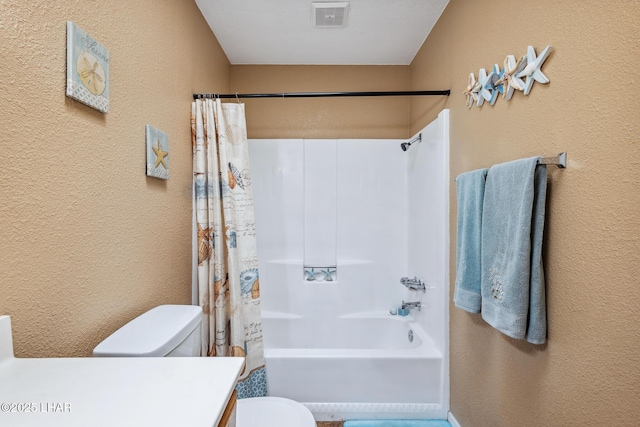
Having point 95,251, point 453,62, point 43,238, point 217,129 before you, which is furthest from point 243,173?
point 453,62

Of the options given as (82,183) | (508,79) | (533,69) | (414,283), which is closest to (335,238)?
(414,283)

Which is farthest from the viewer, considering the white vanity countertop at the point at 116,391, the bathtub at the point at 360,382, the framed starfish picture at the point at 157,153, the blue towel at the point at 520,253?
the bathtub at the point at 360,382

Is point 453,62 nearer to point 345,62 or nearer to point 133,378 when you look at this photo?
point 345,62

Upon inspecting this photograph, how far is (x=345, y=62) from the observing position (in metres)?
2.50

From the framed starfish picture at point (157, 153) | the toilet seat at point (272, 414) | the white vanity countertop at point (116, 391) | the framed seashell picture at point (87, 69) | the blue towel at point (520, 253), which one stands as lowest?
the toilet seat at point (272, 414)

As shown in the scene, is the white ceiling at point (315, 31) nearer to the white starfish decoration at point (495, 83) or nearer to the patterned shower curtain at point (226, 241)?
the patterned shower curtain at point (226, 241)

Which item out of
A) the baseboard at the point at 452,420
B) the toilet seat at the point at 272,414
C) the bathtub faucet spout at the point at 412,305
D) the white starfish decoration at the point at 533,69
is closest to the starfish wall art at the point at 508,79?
the white starfish decoration at the point at 533,69

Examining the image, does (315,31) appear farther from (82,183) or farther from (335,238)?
(82,183)

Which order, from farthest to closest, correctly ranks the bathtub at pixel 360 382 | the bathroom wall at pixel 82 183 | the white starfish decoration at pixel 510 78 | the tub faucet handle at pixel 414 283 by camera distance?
the tub faucet handle at pixel 414 283, the bathtub at pixel 360 382, the white starfish decoration at pixel 510 78, the bathroom wall at pixel 82 183

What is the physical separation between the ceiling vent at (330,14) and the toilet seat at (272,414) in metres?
2.20

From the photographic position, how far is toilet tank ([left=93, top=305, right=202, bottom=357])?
33.0 inches

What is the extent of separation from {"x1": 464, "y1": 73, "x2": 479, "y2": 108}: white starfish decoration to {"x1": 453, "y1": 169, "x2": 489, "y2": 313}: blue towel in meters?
0.42

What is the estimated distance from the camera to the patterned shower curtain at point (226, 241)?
1607mm

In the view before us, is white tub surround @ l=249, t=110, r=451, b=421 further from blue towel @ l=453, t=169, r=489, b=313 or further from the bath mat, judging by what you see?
blue towel @ l=453, t=169, r=489, b=313
